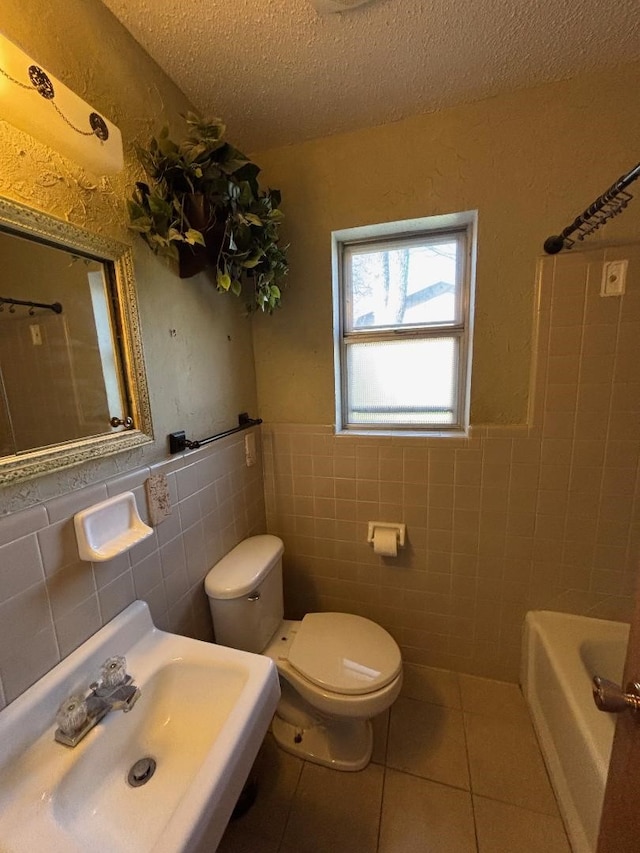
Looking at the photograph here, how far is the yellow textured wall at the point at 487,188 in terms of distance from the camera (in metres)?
1.11

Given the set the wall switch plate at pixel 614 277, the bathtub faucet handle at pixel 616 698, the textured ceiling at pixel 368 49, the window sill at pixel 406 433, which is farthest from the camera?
the window sill at pixel 406 433

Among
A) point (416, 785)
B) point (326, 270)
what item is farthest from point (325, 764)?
point (326, 270)

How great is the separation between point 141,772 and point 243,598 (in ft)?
1.60

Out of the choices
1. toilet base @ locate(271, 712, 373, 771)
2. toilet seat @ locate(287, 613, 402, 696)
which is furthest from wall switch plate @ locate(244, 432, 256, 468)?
toilet base @ locate(271, 712, 373, 771)

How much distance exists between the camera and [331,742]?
126cm

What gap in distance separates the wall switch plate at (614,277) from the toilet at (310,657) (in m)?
1.50

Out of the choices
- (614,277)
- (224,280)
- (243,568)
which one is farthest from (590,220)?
(243,568)

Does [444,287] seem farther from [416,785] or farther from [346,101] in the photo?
[416,785]

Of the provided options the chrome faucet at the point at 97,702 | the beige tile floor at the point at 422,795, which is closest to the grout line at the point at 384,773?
the beige tile floor at the point at 422,795

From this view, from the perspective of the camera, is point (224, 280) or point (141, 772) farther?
point (224, 280)

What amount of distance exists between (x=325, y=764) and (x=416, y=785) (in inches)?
12.9

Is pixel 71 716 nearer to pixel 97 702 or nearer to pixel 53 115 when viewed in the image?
pixel 97 702

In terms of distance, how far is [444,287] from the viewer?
1453 millimetres

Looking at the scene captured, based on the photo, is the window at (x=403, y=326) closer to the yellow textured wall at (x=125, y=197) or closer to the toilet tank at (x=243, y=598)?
the yellow textured wall at (x=125, y=197)
